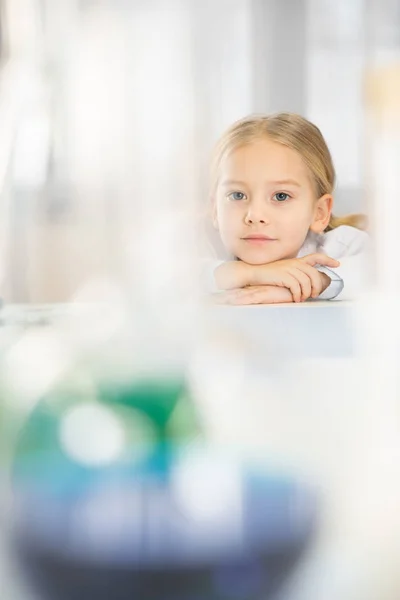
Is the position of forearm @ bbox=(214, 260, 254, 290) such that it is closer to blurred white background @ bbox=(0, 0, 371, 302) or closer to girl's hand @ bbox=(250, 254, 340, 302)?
girl's hand @ bbox=(250, 254, 340, 302)

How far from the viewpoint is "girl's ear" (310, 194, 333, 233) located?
1048 millimetres

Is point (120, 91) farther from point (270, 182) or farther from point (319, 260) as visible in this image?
point (319, 260)

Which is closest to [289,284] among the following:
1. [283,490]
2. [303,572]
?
[283,490]

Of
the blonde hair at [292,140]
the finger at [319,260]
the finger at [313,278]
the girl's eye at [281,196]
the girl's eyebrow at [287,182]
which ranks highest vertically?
the blonde hair at [292,140]

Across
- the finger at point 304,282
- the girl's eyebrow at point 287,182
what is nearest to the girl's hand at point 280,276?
the finger at point 304,282

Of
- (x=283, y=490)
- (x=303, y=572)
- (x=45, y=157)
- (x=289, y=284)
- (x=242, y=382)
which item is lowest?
(x=303, y=572)

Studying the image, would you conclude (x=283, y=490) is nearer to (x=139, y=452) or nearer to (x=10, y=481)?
(x=139, y=452)

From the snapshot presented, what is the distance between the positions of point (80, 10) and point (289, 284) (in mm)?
452

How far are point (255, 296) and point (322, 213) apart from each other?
14cm

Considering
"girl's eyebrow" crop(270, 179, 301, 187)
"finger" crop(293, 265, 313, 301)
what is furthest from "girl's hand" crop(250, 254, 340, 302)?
"girl's eyebrow" crop(270, 179, 301, 187)

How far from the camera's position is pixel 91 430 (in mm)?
1024

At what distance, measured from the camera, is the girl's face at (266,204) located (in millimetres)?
1037

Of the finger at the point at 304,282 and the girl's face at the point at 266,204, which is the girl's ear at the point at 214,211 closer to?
the girl's face at the point at 266,204

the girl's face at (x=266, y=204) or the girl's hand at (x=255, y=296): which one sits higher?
the girl's face at (x=266, y=204)
